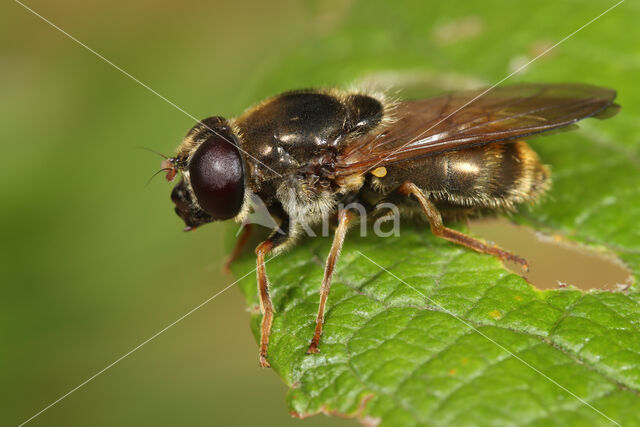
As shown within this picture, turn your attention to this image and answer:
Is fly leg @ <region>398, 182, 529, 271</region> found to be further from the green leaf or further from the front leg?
the front leg

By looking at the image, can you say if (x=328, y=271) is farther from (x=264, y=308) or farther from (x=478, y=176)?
(x=478, y=176)

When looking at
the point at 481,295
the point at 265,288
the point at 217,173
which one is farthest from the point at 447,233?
the point at 217,173

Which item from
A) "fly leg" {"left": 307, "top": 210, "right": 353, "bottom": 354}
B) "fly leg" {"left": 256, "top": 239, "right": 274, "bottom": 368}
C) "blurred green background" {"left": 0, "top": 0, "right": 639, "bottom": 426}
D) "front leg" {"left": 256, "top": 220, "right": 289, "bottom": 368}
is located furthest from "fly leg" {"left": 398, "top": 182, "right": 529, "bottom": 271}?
"blurred green background" {"left": 0, "top": 0, "right": 639, "bottom": 426}

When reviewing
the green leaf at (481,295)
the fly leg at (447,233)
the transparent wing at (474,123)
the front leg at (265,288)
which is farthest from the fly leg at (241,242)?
the fly leg at (447,233)

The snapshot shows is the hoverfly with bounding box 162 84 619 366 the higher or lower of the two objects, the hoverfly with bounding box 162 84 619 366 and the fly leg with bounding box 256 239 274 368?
the higher

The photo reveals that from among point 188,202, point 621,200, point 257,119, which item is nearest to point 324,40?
point 257,119

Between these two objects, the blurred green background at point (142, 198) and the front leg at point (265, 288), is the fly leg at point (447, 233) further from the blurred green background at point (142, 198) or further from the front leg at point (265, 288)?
the blurred green background at point (142, 198)

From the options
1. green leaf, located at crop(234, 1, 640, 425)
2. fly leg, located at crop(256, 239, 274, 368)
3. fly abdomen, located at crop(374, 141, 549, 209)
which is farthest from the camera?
fly abdomen, located at crop(374, 141, 549, 209)
